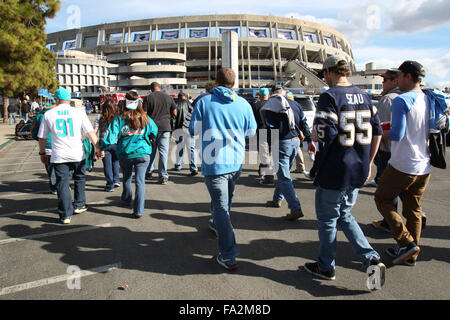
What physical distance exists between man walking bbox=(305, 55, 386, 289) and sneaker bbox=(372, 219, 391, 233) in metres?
1.56

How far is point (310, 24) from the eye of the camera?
8544 centimetres

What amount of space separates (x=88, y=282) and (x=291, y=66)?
7120cm

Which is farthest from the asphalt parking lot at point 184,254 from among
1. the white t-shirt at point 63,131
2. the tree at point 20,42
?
the tree at point 20,42

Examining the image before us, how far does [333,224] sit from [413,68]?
1.80 metres

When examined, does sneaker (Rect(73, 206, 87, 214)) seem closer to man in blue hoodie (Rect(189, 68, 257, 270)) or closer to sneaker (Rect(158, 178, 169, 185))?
sneaker (Rect(158, 178, 169, 185))

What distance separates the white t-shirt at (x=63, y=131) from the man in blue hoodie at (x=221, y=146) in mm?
2394

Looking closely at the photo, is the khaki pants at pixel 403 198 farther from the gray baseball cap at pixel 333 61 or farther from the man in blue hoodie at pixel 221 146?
the man in blue hoodie at pixel 221 146

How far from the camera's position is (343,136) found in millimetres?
2822

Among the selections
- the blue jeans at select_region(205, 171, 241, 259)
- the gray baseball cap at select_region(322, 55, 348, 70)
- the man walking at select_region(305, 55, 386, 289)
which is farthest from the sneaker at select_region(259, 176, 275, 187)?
the gray baseball cap at select_region(322, 55, 348, 70)

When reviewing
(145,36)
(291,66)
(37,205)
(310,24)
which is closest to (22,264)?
(37,205)

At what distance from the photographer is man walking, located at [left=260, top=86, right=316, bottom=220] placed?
4660mm

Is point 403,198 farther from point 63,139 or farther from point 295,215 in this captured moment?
point 63,139

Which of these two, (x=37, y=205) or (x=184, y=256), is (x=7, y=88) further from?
(x=184, y=256)

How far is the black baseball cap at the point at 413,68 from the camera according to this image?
3154 millimetres
